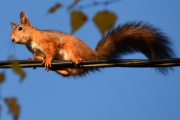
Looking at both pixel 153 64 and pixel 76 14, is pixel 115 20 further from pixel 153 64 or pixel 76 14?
pixel 153 64

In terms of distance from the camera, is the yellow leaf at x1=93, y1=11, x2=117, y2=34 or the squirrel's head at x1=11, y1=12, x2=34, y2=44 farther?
the squirrel's head at x1=11, y1=12, x2=34, y2=44

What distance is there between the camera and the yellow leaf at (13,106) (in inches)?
47.7

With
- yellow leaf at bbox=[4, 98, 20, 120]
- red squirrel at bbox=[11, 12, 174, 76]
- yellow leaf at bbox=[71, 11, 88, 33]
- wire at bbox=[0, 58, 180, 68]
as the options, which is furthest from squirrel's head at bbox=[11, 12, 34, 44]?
yellow leaf at bbox=[71, 11, 88, 33]

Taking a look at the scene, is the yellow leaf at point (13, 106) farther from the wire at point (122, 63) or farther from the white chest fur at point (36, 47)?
the white chest fur at point (36, 47)

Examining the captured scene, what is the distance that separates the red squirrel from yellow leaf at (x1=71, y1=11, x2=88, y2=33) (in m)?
2.75

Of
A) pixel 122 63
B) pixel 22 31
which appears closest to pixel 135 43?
pixel 122 63

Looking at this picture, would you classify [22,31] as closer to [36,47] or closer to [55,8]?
[36,47]

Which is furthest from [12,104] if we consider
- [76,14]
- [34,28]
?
[34,28]

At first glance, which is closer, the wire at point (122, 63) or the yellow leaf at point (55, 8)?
the yellow leaf at point (55, 8)

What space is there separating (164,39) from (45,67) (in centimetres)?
140

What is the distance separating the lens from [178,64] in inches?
107

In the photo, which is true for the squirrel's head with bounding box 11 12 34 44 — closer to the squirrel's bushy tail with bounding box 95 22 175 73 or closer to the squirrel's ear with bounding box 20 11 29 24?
the squirrel's ear with bounding box 20 11 29 24

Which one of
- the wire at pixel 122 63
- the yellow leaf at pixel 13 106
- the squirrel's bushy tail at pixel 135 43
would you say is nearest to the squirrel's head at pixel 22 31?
the squirrel's bushy tail at pixel 135 43

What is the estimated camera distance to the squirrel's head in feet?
14.7
